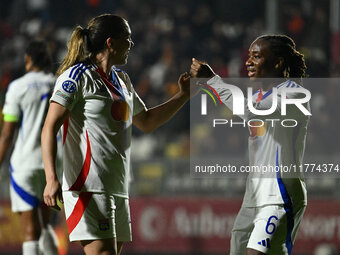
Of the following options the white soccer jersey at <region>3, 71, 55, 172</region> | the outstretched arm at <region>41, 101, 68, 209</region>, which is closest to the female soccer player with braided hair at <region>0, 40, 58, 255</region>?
the white soccer jersey at <region>3, 71, 55, 172</region>

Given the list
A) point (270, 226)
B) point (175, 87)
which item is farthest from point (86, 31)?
point (175, 87)

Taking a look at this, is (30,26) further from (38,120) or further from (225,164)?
(38,120)

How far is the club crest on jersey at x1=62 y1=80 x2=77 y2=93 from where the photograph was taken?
4.12m

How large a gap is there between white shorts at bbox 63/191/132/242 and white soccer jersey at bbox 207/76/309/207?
876mm

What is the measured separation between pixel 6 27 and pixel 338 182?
7.56m

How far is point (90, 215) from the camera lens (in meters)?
4.19

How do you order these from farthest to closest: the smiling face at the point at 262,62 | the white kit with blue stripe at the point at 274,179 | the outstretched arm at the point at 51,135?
1. the smiling face at the point at 262,62
2. the white kit with blue stripe at the point at 274,179
3. the outstretched arm at the point at 51,135

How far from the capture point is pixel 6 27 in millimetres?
14703

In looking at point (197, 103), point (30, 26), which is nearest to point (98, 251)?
point (197, 103)

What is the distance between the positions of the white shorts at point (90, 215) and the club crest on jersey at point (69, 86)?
0.57 m

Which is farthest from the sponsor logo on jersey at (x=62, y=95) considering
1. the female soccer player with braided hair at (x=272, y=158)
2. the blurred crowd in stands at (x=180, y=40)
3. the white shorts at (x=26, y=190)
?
the blurred crowd in stands at (x=180, y=40)

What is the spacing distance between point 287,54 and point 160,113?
89cm

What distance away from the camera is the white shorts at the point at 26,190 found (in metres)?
6.11

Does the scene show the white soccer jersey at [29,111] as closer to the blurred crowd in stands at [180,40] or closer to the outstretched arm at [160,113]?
the outstretched arm at [160,113]
